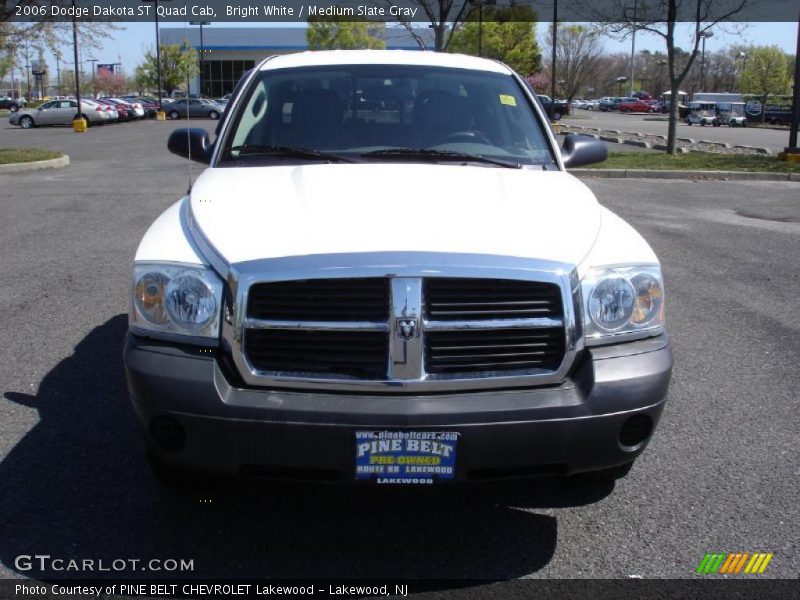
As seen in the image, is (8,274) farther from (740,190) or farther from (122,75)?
(122,75)

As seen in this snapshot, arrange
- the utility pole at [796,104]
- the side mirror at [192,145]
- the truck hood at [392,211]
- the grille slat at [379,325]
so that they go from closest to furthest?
1. the grille slat at [379,325]
2. the truck hood at [392,211]
3. the side mirror at [192,145]
4. the utility pole at [796,104]

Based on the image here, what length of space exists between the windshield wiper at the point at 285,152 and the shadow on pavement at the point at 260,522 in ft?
5.00

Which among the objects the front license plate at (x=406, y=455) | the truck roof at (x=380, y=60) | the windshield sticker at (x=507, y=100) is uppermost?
the truck roof at (x=380, y=60)

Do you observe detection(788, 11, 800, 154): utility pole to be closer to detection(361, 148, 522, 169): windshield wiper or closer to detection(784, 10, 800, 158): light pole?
detection(784, 10, 800, 158): light pole

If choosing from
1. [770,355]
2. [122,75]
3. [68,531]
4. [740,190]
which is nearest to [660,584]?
[68,531]

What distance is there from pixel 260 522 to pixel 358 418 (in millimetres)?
892

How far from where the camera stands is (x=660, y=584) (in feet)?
10.0

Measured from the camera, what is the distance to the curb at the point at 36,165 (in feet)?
58.3

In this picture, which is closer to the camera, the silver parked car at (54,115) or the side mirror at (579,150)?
the side mirror at (579,150)

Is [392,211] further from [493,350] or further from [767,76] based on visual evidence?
[767,76]

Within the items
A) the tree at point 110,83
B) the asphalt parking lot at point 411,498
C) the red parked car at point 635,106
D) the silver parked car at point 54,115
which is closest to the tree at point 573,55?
the red parked car at point 635,106

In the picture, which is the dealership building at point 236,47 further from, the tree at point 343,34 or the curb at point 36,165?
the curb at point 36,165

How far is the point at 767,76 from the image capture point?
235 feet

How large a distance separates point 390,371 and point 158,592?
3.56 ft
